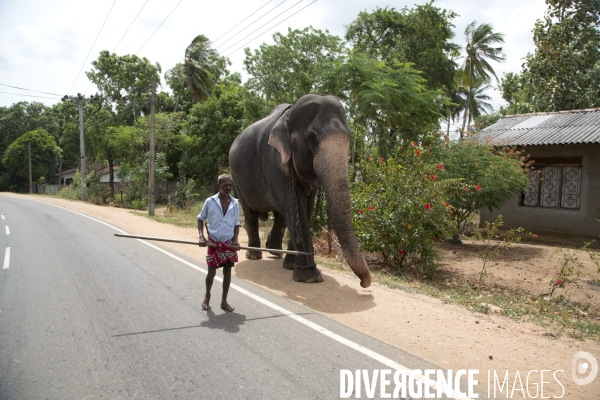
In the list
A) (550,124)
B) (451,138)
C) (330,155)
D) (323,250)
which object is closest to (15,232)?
(323,250)

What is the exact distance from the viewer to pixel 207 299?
5.63 meters

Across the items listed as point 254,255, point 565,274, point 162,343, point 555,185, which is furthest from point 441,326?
point 555,185

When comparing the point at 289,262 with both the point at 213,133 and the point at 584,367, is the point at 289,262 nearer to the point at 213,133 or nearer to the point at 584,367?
the point at 584,367

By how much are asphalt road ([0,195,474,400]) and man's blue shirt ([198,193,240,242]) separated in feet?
3.27

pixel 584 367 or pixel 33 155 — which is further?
pixel 33 155

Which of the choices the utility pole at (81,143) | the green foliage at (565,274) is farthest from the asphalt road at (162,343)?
the utility pole at (81,143)

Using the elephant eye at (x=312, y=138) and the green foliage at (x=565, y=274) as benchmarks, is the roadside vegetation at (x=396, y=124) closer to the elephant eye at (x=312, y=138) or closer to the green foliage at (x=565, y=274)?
the green foliage at (x=565, y=274)

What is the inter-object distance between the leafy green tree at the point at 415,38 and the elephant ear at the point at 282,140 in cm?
1714

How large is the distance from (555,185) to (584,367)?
13241 millimetres

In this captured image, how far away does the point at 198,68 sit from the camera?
34125 millimetres

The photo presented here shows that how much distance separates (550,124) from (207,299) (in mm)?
16267

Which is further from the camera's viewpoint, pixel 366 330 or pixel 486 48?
pixel 486 48

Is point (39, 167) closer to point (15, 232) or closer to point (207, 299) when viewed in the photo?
point (15, 232)

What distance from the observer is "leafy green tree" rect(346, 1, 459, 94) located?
77.2 feet
